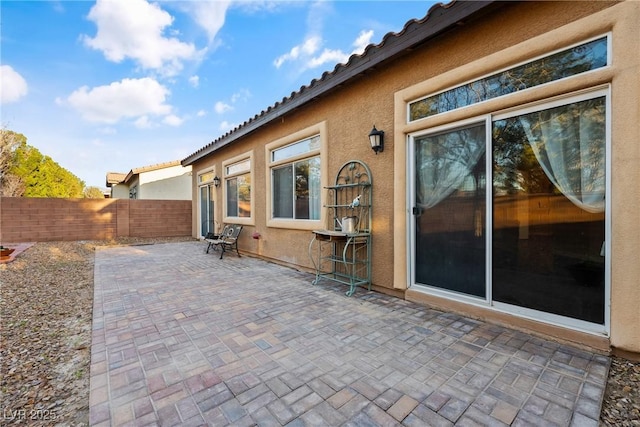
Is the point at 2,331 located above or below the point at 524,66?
below

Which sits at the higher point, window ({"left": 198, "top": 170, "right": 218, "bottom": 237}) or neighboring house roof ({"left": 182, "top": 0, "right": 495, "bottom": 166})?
neighboring house roof ({"left": 182, "top": 0, "right": 495, "bottom": 166})

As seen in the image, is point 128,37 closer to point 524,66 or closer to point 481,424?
point 524,66

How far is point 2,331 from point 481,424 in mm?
4335

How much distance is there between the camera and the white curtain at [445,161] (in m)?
3.12

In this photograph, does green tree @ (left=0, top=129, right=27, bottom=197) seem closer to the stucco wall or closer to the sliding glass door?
the sliding glass door

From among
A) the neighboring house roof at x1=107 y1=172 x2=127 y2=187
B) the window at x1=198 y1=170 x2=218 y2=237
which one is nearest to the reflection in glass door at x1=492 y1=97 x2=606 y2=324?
the window at x1=198 y1=170 x2=218 y2=237

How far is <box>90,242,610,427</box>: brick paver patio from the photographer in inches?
64.4

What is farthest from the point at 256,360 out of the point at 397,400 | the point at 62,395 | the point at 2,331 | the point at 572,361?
the point at 2,331

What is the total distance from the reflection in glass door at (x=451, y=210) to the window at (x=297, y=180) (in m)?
2.16

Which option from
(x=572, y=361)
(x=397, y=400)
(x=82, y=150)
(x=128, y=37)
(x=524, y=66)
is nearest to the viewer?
(x=397, y=400)

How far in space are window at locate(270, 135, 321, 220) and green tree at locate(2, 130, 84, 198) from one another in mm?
16845

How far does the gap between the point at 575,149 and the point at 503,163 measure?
56cm

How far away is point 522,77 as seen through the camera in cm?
275

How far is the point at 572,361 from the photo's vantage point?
7.13 feet
